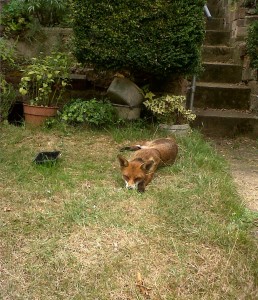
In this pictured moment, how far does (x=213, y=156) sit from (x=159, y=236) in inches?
76.6

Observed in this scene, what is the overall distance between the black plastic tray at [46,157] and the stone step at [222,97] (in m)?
3.20

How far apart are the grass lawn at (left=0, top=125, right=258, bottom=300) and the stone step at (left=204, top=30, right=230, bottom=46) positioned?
463 cm

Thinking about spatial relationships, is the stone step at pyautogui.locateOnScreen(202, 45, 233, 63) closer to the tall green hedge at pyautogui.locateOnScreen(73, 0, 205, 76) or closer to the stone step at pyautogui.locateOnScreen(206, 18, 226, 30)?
the stone step at pyautogui.locateOnScreen(206, 18, 226, 30)

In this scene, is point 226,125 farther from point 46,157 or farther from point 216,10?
point 216,10

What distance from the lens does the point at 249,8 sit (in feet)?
24.4

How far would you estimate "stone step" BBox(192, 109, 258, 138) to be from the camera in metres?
6.27

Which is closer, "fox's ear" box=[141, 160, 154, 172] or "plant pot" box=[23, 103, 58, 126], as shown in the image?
"fox's ear" box=[141, 160, 154, 172]

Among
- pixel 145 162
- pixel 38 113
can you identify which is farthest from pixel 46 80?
pixel 145 162

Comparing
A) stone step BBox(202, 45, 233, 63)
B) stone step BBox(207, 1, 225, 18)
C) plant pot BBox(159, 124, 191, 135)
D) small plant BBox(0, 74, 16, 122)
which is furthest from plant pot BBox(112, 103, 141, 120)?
stone step BBox(207, 1, 225, 18)

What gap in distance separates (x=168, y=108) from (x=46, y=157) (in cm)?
186

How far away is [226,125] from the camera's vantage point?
628 cm

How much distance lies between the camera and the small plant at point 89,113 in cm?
517

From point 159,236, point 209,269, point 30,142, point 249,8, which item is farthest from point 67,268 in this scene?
point 249,8

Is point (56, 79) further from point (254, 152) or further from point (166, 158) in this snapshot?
point (254, 152)
